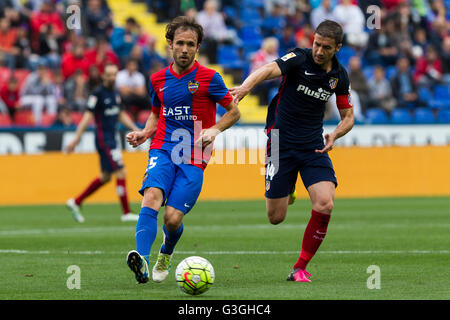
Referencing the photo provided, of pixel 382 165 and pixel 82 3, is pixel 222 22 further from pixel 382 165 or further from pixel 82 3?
pixel 382 165

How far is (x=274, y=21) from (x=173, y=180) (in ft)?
61.4

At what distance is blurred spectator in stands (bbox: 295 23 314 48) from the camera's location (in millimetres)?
24766

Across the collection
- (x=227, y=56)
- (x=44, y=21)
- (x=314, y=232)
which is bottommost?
(x=314, y=232)

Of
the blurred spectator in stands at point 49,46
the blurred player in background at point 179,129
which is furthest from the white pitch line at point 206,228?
the blurred spectator in stands at point 49,46

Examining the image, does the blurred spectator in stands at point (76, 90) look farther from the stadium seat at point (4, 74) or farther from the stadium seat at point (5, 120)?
the stadium seat at point (5, 120)

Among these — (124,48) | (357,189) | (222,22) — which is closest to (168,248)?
(357,189)

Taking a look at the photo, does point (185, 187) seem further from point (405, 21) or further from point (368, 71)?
point (405, 21)

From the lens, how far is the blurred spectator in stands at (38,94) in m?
21.0

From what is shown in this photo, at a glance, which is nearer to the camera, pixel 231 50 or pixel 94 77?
pixel 94 77

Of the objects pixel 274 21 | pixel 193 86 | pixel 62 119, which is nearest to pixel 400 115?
pixel 274 21

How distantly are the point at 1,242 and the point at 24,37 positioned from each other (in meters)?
10.5

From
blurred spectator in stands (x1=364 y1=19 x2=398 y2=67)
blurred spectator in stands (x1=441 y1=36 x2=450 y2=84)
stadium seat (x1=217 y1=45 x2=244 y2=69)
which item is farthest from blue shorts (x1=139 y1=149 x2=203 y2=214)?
blurred spectator in stands (x1=441 y1=36 x2=450 y2=84)

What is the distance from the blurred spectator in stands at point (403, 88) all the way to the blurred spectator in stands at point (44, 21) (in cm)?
881

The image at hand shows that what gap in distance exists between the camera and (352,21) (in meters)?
25.8
